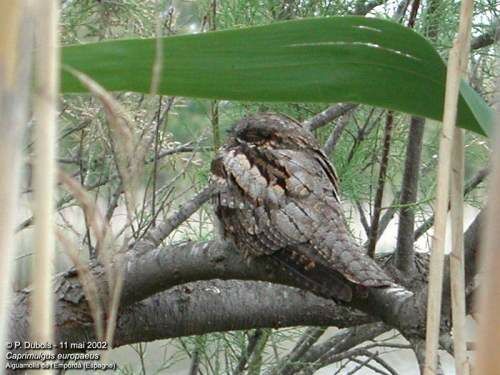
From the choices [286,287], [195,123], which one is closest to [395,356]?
[195,123]

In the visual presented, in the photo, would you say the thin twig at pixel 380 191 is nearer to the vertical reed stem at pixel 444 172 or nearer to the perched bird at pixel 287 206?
the perched bird at pixel 287 206

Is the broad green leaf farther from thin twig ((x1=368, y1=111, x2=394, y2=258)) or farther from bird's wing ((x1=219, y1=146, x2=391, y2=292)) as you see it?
thin twig ((x1=368, y1=111, x2=394, y2=258))

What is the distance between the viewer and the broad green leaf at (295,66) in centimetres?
48

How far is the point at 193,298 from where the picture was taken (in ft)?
5.35

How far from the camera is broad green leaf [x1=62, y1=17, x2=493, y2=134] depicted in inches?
19.0

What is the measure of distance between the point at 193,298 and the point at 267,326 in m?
0.16

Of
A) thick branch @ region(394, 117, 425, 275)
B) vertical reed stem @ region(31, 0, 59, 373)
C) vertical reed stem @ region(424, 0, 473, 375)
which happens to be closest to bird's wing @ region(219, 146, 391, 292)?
thick branch @ region(394, 117, 425, 275)

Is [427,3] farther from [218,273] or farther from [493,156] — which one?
[493,156]

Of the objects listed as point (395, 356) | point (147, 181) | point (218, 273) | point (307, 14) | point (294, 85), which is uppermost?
point (307, 14)

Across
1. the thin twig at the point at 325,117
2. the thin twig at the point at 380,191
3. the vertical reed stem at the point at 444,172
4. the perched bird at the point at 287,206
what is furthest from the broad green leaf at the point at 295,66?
the thin twig at the point at 325,117

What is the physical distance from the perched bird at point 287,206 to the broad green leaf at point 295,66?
2.68 ft

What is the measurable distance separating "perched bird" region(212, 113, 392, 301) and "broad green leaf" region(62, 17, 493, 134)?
2.68 ft

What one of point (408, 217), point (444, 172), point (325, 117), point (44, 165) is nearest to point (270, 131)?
point (325, 117)

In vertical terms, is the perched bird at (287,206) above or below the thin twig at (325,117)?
below
